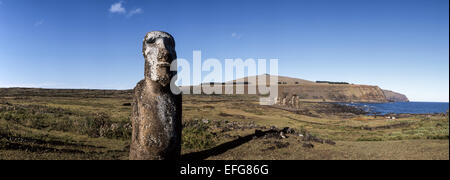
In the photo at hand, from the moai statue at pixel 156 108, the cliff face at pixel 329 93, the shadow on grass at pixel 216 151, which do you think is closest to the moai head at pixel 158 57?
the moai statue at pixel 156 108

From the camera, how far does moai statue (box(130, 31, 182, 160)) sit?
857 centimetres

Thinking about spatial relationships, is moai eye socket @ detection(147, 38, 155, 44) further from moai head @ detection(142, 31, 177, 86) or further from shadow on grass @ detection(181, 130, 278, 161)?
shadow on grass @ detection(181, 130, 278, 161)

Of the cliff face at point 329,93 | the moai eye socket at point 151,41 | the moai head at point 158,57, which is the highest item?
the moai eye socket at point 151,41

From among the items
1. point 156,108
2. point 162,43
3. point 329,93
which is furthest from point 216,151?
point 329,93

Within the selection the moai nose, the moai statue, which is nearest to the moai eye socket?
the moai statue

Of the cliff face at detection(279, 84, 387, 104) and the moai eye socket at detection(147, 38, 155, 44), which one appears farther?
the cliff face at detection(279, 84, 387, 104)

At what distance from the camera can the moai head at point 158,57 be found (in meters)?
8.62

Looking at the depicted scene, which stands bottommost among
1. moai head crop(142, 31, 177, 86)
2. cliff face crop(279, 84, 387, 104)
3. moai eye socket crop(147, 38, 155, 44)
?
cliff face crop(279, 84, 387, 104)

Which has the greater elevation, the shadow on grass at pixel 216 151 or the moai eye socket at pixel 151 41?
the moai eye socket at pixel 151 41

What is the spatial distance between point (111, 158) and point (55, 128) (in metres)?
10.1

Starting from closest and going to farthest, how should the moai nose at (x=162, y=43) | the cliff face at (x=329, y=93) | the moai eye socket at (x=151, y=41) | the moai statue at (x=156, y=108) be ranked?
the moai statue at (x=156, y=108), the moai nose at (x=162, y=43), the moai eye socket at (x=151, y=41), the cliff face at (x=329, y=93)

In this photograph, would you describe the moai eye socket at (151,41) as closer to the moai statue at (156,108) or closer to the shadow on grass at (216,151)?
the moai statue at (156,108)
